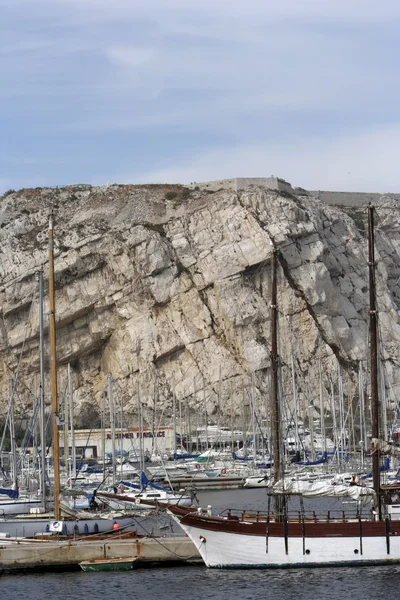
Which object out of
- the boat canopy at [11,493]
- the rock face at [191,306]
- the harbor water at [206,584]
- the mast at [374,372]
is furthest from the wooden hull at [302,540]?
the rock face at [191,306]

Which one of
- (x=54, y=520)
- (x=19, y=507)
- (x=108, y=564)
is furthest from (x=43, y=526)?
(x=19, y=507)

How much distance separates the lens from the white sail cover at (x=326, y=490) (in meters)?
40.8

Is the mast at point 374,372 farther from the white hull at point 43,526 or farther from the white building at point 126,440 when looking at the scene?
the white building at point 126,440

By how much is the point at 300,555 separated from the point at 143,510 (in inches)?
472

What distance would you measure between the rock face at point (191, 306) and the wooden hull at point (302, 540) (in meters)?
60.7

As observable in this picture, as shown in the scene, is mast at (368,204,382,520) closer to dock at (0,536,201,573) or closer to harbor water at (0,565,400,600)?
harbor water at (0,565,400,600)

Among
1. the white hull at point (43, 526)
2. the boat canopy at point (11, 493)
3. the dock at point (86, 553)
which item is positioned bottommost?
the dock at point (86, 553)

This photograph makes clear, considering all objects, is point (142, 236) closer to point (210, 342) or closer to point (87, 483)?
point (210, 342)

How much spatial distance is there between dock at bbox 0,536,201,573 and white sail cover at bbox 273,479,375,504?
419cm

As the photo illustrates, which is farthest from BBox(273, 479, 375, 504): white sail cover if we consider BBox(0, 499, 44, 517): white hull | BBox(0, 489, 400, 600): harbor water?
BBox(0, 499, 44, 517): white hull

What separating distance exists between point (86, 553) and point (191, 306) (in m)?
66.4

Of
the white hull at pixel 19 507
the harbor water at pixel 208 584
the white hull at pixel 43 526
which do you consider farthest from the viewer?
the white hull at pixel 19 507

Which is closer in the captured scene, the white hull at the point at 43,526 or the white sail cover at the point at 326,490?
the white sail cover at the point at 326,490

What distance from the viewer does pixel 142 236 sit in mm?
107375
